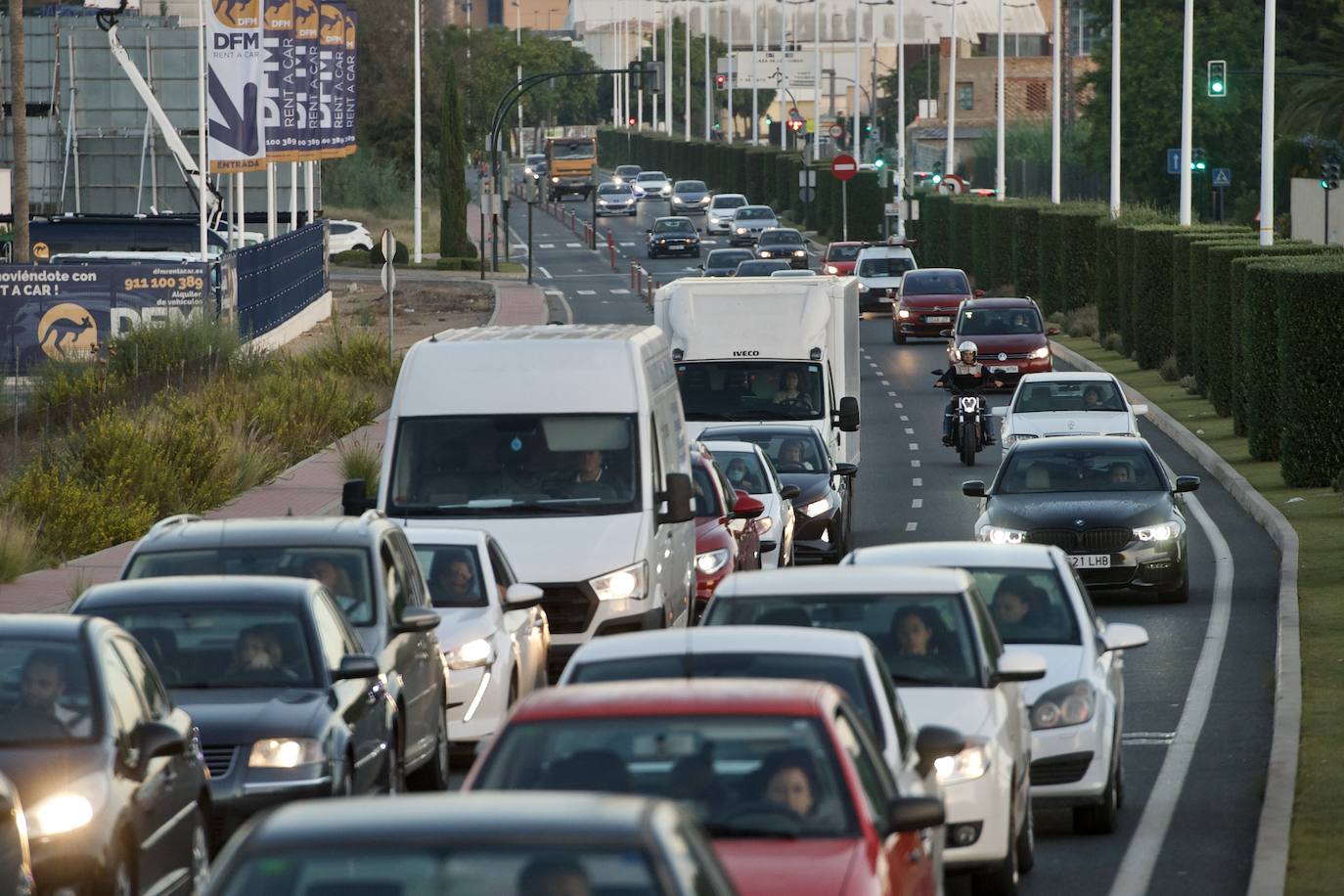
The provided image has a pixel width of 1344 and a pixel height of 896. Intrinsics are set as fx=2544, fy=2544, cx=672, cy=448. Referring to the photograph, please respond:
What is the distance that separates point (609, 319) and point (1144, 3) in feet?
138

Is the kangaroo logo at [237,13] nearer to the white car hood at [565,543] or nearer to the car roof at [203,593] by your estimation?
the white car hood at [565,543]

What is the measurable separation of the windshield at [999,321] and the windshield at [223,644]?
37.1 metres

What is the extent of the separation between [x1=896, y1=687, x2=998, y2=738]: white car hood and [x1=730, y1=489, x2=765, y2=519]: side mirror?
1116 centimetres

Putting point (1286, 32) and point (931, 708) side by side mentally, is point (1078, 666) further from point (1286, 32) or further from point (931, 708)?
point (1286, 32)

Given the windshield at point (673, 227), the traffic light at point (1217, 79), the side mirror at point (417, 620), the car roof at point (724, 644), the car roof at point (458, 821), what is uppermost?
the traffic light at point (1217, 79)

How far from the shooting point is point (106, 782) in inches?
386

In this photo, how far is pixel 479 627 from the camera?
1573cm

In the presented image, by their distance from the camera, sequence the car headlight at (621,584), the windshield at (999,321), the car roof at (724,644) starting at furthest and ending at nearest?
the windshield at (999,321) < the car headlight at (621,584) < the car roof at (724,644)

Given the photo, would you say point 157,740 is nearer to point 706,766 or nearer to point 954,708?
point 706,766

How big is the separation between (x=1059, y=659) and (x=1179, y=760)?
2.81 metres

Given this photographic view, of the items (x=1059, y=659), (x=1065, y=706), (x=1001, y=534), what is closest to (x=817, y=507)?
(x=1001, y=534)

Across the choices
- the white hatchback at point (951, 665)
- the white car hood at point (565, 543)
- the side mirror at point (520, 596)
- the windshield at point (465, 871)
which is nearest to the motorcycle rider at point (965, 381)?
the white car hood at point (565, 543)

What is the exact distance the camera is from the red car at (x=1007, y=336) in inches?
1890

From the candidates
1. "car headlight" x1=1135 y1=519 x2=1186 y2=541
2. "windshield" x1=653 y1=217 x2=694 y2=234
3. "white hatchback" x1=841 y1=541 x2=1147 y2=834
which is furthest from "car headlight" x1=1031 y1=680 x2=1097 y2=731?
"windshield" x1=653 y1=217 x2=694 y2=234
